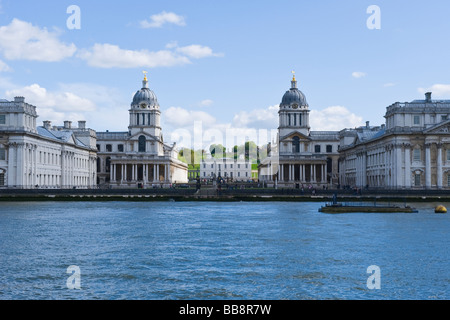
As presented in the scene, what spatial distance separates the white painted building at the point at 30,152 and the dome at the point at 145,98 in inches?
923

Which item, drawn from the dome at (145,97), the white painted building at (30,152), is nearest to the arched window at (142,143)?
the dome at (145,97)

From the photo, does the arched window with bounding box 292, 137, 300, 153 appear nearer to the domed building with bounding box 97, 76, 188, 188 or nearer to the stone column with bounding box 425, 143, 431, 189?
the domed building with bounding box 97, 76, 188, 188

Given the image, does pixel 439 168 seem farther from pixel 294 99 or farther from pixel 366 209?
pixel 294 99

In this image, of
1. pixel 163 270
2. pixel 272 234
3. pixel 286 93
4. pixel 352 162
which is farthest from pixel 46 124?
pixel 163 270

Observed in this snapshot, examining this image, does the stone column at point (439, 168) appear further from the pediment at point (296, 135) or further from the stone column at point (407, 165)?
the pediment at point (296, 135)

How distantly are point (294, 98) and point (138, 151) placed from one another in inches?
1505

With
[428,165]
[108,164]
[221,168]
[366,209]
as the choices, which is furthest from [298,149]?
[366,209]

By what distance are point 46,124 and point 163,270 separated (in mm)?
98702

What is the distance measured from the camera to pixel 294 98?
5266 inches

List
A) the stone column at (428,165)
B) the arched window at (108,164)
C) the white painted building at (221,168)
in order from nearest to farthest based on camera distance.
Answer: the stone column at (428,165), the arched window at (108,164), the white painted building at (221,168)

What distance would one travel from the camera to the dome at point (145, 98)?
448ft

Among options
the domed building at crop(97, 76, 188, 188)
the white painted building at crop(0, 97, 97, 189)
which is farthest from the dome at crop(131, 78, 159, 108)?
the white painted building at crop(0, 97, 97, 189)

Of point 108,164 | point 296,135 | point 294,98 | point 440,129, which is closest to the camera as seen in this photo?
point 440,129

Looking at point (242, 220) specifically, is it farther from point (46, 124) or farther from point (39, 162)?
point (46, 124)
